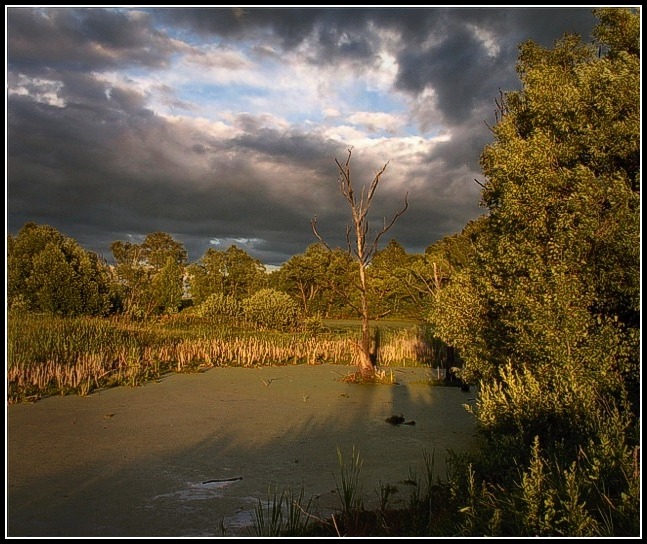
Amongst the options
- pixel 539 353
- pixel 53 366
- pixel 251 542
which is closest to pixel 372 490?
pixel 251 542

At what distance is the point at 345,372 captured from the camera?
46.5ft

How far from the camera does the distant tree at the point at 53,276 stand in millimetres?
23156

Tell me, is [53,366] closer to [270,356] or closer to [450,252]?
[270,356]

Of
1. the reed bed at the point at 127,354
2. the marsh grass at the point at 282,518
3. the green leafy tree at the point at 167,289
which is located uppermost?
the green leafy tree at the point at 167,289

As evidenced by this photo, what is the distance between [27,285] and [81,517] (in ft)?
70.5

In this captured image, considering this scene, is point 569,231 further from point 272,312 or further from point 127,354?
point 272,312

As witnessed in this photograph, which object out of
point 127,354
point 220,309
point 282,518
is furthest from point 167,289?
point 282,518

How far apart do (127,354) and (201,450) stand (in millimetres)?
7694

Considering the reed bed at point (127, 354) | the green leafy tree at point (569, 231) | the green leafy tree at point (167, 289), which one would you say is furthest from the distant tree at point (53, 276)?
the green leafy tree at point (569, 231)

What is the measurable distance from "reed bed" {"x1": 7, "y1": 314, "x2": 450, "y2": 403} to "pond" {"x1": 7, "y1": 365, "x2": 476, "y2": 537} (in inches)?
29.7

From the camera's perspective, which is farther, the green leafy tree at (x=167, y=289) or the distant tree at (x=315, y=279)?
the distant tree at (x=315, y=279)

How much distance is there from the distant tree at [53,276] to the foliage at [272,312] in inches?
264

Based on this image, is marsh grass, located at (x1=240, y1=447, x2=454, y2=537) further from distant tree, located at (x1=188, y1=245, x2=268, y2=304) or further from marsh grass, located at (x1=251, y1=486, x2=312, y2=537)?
distant tree, located at (x1=188, y1=245, x2=268, y2=304)

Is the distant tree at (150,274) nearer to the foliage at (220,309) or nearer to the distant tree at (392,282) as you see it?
the foliage at (220,309)
